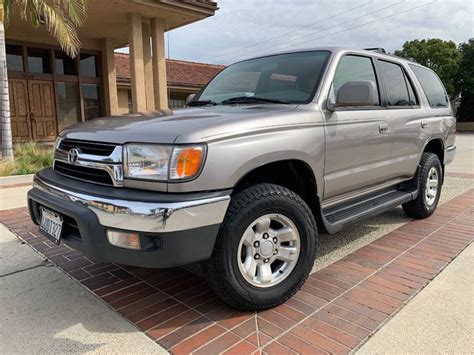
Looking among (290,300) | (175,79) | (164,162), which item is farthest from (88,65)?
(290,300)

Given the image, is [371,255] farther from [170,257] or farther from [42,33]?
[42,33]

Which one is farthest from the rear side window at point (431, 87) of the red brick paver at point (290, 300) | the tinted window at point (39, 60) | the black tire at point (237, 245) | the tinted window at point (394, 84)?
the tinted window at point (39, 60)

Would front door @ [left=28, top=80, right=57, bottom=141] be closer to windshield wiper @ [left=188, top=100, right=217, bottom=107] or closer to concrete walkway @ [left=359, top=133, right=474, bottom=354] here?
windshield wiper @ [left=188, top=100, right=217, bottom=107]

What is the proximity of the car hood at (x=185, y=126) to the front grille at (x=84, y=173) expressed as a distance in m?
0.20

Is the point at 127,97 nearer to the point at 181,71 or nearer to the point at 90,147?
the point at 181,71

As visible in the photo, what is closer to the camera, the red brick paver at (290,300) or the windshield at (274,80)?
the red brick paver at (290,300)

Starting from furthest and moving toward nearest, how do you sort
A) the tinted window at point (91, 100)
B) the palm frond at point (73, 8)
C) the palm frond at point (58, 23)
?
the tinted window at point (91, 100) → the palm frond at point (73, 8) → the palm frond at point (58, 23)

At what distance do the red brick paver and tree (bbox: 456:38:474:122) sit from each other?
30.7m

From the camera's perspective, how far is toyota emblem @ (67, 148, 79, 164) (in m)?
2.76

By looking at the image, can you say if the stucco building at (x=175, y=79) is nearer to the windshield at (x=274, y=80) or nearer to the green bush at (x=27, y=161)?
the green bush at (x=27, y=161)

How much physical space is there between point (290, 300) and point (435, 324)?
0.93 m

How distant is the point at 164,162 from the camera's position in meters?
2.33

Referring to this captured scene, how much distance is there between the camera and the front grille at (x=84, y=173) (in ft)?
8.34

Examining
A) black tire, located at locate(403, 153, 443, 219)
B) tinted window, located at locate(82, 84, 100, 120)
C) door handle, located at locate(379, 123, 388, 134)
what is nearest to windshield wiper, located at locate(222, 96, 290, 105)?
door handle, located at locate(379, 123, 388, 134)
